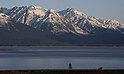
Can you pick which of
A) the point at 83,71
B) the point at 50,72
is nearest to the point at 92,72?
the point at 83,71

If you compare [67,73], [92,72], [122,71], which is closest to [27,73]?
[67,73]

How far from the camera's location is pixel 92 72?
30266 mm

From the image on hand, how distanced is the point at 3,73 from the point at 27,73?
1946 mm

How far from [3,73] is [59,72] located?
403 centimetres

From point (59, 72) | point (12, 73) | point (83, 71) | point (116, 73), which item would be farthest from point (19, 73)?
point (116, 73)

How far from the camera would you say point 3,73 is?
2830cm

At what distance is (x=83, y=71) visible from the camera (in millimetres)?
30484

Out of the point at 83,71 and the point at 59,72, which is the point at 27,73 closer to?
the point at 59,72

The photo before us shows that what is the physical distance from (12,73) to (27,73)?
1.28 m

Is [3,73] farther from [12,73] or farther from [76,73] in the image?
[76,73]

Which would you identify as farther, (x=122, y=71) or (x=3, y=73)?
(x=122, y=71)

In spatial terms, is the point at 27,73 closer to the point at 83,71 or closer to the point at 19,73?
the point at 19,73

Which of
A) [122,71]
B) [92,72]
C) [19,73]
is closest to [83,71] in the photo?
[92,72]

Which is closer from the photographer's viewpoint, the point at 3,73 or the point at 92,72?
the point at 3,73
